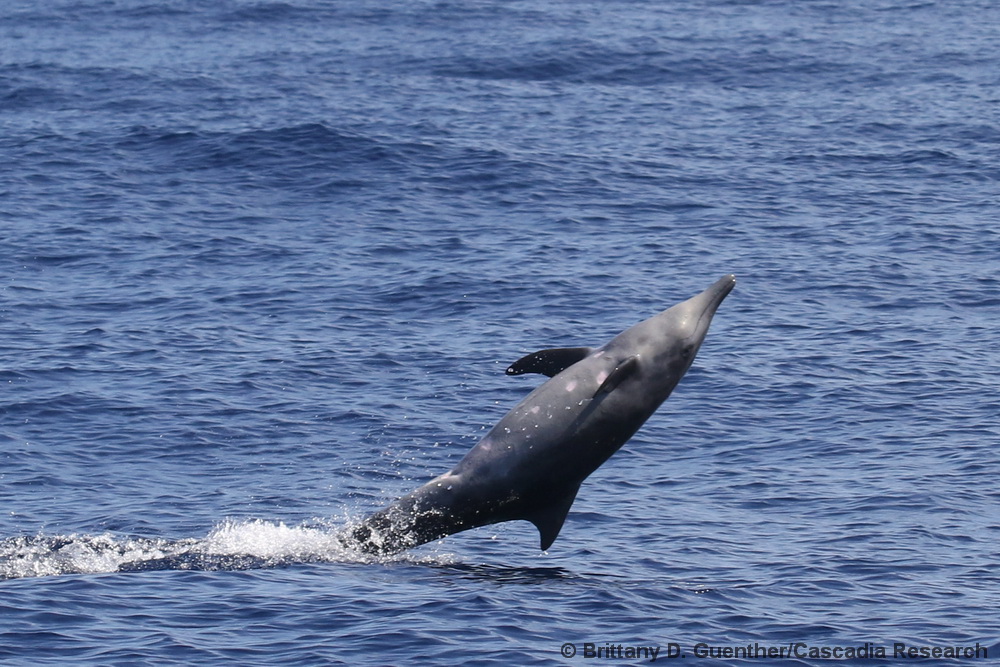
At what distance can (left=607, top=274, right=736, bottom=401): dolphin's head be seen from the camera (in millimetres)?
23219

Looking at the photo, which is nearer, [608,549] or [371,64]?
[608,549]

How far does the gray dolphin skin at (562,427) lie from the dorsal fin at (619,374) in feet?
0.07

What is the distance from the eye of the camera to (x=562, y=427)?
74.9 feet

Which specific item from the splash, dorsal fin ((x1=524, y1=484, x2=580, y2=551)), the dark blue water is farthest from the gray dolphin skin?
the splash

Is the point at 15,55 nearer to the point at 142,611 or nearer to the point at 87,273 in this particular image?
the point at 87,273

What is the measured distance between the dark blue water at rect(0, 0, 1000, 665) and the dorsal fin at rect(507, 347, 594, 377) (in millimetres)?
3398

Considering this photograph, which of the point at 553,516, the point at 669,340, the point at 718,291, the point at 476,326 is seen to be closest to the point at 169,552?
the point at 553,516

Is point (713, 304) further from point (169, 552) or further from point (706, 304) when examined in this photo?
point (169, 552)

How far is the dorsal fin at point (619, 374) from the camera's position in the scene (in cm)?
2227

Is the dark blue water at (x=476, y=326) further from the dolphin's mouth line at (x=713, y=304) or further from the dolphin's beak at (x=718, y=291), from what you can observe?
the dolphin's beak at (x=718, y=291)

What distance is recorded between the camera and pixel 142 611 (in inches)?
881

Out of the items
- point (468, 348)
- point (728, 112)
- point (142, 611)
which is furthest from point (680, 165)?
point (142, 611)

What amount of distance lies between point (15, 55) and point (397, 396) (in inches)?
1861

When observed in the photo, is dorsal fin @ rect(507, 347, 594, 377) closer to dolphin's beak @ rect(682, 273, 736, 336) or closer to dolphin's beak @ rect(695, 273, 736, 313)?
dolphin's beak @ rect(682, 273, 736, 336)
